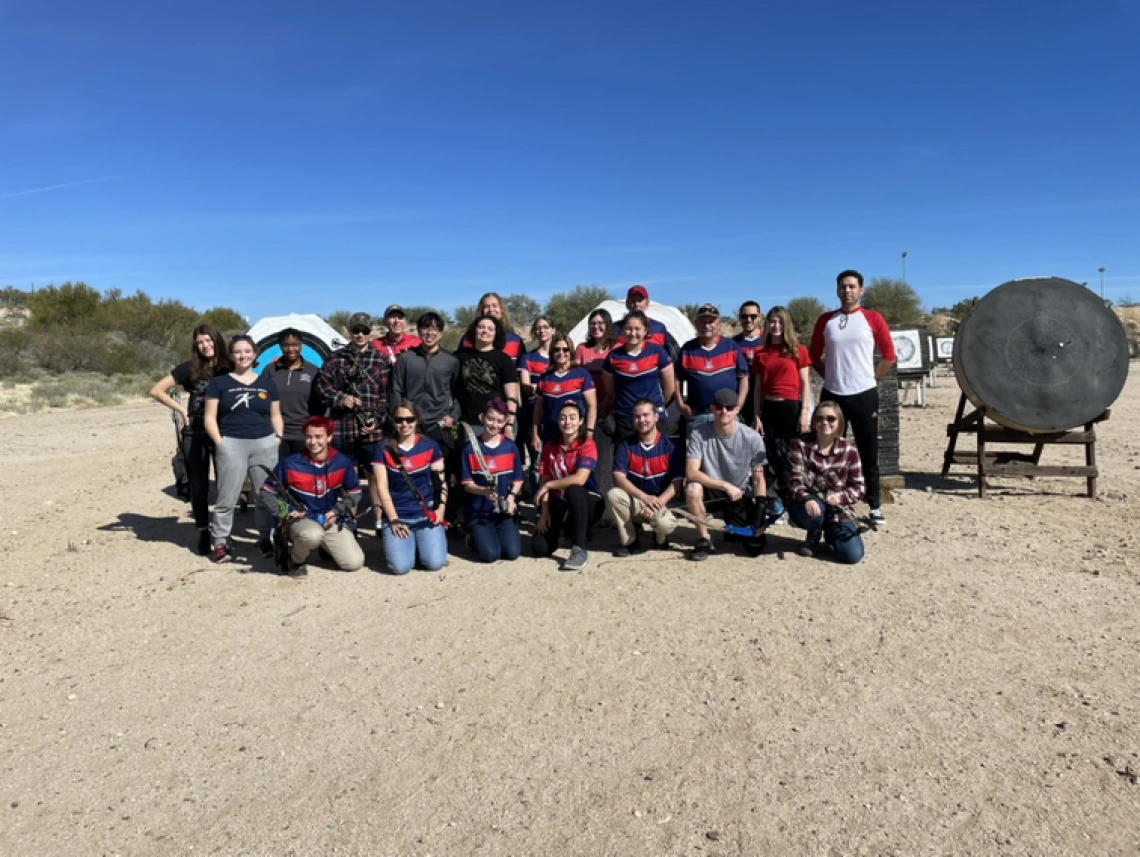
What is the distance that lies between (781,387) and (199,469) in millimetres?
4689

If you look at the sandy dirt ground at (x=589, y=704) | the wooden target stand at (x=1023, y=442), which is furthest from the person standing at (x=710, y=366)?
the wooden target stand at (x=1023, y=442)

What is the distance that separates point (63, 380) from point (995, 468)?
25817mm

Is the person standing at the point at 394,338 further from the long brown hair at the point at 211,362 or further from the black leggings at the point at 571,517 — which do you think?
the black leggings at the point at 571,517

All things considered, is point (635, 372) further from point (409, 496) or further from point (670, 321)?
point (670, 321)

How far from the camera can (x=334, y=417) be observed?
663cm

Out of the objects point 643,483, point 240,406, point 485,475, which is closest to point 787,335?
point 643,483

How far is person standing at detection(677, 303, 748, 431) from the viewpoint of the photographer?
636cm

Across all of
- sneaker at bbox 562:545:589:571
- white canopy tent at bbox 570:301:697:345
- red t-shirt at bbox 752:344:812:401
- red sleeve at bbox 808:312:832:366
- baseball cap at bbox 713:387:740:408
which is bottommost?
sneaker at bbox 562:545:589:571

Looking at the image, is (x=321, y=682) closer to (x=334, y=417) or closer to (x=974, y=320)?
(x=334, y=417)

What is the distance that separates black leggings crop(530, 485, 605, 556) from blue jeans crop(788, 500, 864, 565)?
1.51 m

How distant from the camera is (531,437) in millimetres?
6934

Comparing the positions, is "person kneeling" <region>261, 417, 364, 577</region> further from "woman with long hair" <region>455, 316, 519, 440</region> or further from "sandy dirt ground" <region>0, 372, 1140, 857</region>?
"woman with long hair" <region>455, 316, 519, 440</region>

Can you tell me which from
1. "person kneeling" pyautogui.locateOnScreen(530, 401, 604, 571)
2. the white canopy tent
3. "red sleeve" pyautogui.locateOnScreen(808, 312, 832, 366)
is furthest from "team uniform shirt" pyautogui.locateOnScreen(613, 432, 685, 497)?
the white canopy tent

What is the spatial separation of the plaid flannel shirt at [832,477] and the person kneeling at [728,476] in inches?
10.6
